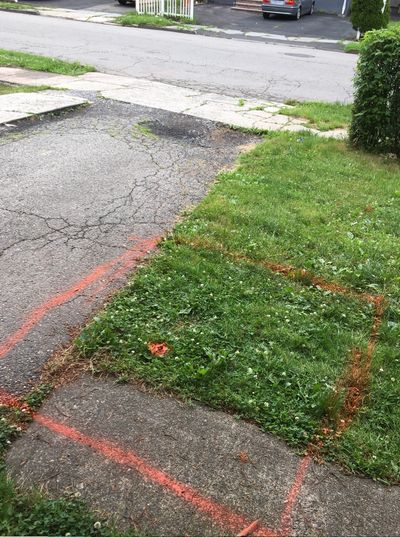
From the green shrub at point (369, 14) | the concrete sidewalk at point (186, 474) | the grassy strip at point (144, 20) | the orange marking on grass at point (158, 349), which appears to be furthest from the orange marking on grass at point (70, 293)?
the grassy strip at point (144, 20)

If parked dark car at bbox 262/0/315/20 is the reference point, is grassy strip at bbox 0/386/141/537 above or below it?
below

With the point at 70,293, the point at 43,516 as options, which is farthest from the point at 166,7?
the point at 43,516

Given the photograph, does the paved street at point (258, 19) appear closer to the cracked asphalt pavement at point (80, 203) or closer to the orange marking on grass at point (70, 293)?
the cracked asphalt pavement at point (80, 203)

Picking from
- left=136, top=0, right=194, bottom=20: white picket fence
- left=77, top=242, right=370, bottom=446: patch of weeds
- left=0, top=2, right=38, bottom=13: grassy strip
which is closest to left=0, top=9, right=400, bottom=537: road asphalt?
left=77, top=242, right=370, bottom=446: patch of weeds

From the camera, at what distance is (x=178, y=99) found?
31.4ft

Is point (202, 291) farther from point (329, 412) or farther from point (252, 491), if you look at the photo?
point (252, 491)

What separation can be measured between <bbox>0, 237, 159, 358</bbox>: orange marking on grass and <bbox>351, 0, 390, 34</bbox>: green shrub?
17546 millimetres

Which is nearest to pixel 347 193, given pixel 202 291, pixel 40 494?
Result: pixel 202 291

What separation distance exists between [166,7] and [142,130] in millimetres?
17483

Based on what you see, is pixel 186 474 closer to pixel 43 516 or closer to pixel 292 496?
A: pixel 292 496

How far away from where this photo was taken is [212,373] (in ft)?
10.1

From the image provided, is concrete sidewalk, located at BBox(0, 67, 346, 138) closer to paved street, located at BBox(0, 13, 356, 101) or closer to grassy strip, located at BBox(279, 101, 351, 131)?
grassy strip, located at BBox(279, 101, 351, 131)

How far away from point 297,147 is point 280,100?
339 cm

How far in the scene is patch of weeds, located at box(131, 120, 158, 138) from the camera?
7491mm
